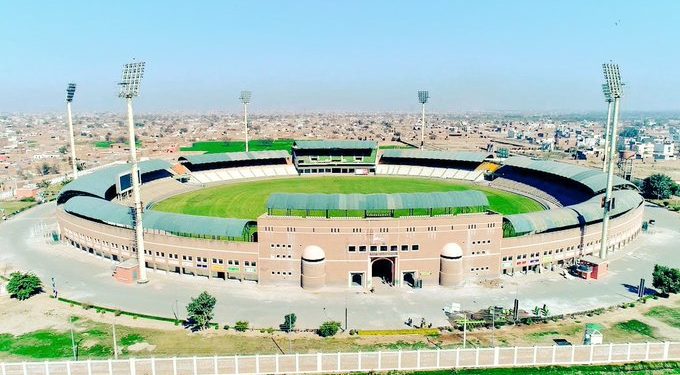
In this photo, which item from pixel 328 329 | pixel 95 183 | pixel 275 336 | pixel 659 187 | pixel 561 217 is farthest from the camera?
pixel 659 187

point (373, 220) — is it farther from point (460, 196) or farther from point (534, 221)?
point (534, 221)

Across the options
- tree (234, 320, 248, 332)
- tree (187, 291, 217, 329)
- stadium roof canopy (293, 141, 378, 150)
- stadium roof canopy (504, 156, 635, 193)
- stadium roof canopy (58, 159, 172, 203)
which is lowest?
tree (234, 320, 248, 332)

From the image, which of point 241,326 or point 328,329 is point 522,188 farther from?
point 241,326

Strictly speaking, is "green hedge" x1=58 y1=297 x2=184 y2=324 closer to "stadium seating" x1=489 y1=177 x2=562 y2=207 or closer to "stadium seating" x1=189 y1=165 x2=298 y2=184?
"stadium seating" x1=189 y1=165 x2=298 y2=184

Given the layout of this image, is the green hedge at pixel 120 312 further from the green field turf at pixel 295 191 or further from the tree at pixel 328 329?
the green field turf at pixel 295 191

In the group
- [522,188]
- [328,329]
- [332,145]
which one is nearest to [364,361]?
[328,329]

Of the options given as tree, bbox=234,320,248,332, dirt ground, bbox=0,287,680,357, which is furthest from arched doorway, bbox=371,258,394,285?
tree, bbox=234,320,248,332

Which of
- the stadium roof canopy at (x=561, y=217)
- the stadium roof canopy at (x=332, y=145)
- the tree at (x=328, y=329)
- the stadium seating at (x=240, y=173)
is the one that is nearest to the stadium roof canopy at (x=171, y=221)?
the tree at (x=328, y=329)
